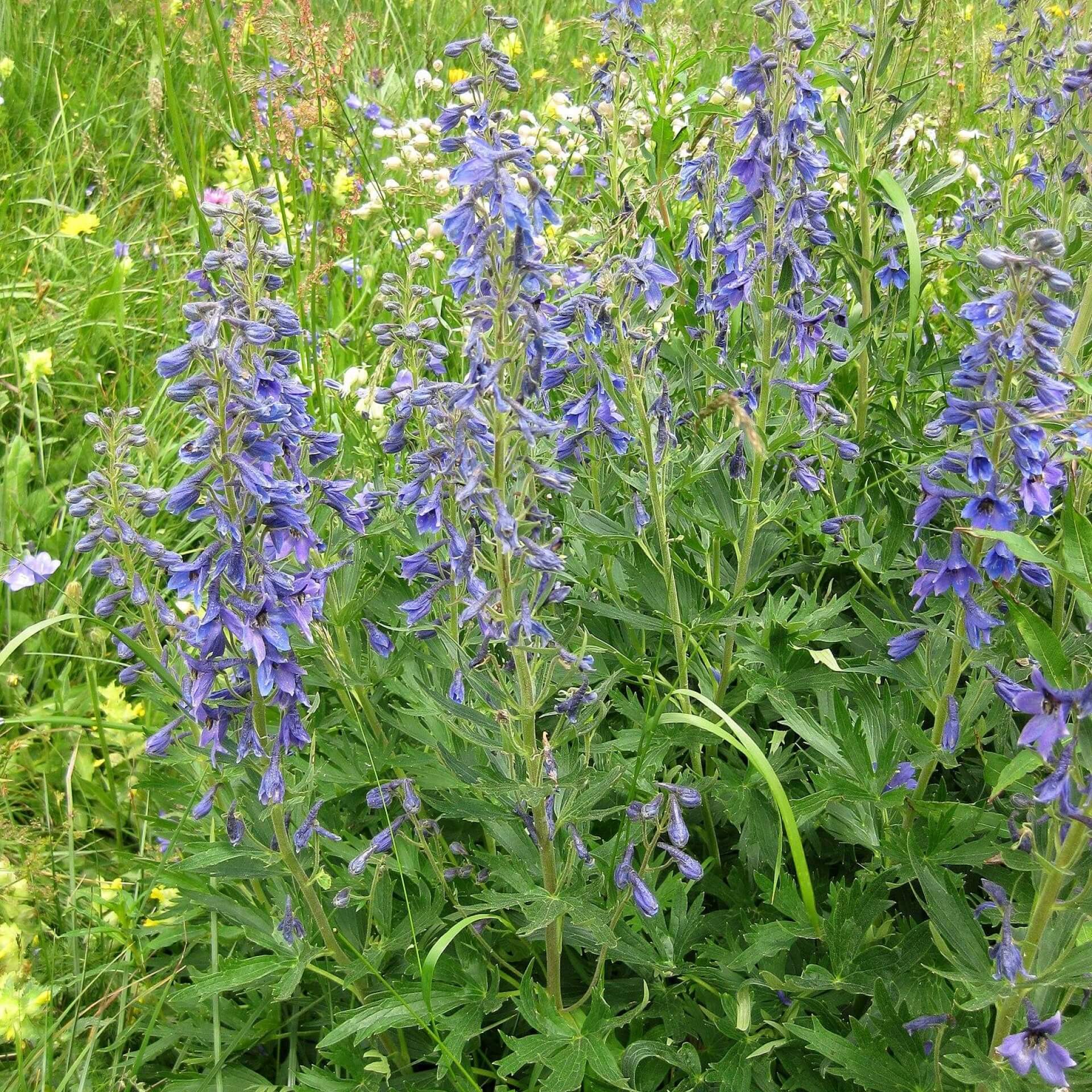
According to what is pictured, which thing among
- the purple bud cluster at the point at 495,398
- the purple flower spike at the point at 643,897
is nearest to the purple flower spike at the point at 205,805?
the purple bud cluster at the point at 495,398

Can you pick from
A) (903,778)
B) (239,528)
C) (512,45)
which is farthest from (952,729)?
(512,45)

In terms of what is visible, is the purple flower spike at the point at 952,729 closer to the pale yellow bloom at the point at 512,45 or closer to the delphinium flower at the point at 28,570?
the delphinium flower at the point at 28,570

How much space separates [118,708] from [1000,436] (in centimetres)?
298

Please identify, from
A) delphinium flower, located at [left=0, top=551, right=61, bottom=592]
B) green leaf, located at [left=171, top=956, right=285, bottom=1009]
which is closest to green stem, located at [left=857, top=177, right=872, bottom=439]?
green leaf, located at [left=171, top=956, right=285, bottom=1009]

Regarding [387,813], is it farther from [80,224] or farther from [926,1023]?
[80,224]

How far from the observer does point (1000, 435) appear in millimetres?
2338

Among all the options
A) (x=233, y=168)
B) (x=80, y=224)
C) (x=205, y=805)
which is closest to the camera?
(x=205, y=805)

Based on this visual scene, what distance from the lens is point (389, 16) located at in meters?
7.47

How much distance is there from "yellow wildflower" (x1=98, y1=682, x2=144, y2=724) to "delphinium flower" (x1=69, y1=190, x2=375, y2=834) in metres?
1.14

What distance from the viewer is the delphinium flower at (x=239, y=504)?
2.12 m

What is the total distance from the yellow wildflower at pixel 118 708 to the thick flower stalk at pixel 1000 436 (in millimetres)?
2683

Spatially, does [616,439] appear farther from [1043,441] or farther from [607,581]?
[1043,441]

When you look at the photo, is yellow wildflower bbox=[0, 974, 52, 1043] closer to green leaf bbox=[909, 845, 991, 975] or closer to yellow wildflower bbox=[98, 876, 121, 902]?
yellow wildflower bbox=[98, 876, 121, 902]

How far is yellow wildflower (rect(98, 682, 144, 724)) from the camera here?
3.79m
